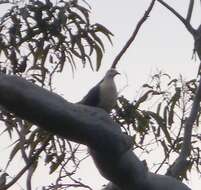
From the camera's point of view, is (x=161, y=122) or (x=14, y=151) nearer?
(x=14, y=151)

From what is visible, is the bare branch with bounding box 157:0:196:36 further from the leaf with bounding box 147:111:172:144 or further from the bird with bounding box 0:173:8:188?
the bird with bounding box 0:173:8:188

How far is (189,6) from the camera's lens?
242cm

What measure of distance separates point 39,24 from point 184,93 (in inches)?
25.8

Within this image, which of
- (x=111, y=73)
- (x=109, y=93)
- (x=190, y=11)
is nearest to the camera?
(x=109, y=93)

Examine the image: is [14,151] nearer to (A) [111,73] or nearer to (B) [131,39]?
(A) [111,73]

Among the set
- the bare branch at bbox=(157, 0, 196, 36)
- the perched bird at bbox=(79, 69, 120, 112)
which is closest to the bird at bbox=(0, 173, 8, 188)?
the perched bird at bbox=(79, 69, 120, 112)

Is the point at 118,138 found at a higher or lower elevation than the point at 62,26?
lower

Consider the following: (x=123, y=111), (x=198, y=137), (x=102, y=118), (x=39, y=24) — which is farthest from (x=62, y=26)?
(x=102, y=118)

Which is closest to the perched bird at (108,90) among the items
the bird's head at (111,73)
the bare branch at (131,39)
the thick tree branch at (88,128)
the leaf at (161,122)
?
the bird's head at (111,73)

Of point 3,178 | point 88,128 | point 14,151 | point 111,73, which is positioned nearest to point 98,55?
point 111,73

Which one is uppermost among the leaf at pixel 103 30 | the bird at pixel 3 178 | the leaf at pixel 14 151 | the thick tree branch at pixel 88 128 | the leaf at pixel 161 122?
the leaf at pixel 103 30

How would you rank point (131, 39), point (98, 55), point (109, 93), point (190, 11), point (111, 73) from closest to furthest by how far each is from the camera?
point (131, 39)
point (109, 93)
point (190, 11)
point (111, 73)
point (98, 55)

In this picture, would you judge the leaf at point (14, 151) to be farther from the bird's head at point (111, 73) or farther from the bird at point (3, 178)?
the bird's head at point (111, 73)

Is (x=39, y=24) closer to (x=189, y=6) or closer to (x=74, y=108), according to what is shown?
(x=189, y=6)
